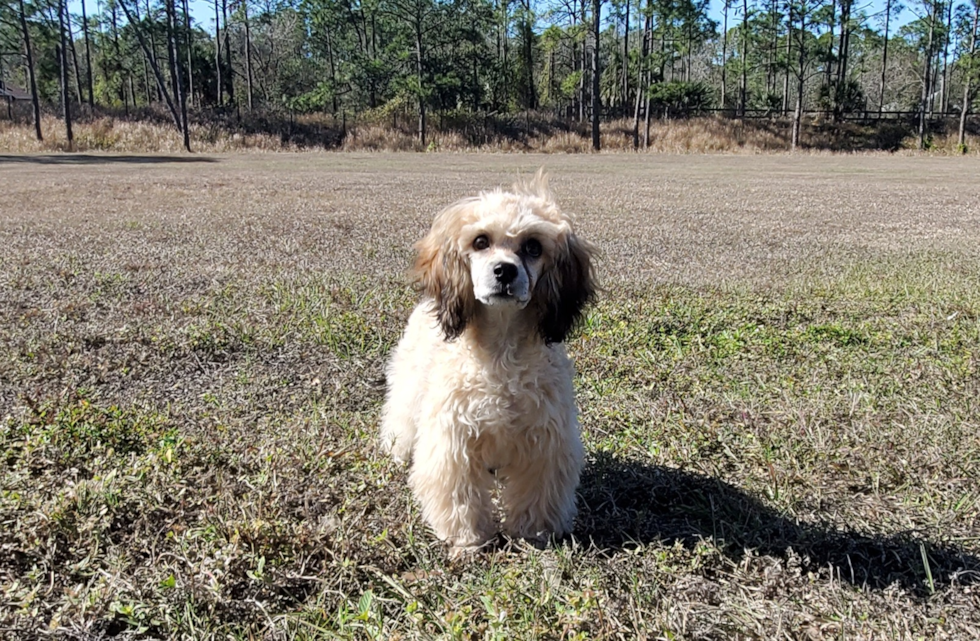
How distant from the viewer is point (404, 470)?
145 inches

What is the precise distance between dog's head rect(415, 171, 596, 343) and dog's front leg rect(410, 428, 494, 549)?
442 millimetres

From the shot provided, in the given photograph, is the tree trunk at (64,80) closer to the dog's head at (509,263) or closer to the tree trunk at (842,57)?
the dog's head at (509,263)

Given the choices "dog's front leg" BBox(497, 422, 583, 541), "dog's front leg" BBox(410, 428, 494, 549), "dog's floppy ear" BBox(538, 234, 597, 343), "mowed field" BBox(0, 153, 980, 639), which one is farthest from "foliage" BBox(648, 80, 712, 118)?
"dog's front leg" BBox(410, 428, 494, 549)

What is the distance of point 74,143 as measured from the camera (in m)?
34.7

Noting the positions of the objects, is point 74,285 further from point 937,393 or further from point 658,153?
point 658,153

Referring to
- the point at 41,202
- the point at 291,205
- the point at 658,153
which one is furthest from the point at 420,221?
the point at 658,153

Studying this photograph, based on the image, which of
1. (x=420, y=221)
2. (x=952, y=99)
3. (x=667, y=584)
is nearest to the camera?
(x=667, y=584)

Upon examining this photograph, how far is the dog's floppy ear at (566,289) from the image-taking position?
305 cm

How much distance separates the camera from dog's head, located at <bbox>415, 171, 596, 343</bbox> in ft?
9.55

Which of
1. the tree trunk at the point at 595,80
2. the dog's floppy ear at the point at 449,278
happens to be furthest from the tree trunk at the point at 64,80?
the dog's floppy ear at the point at 449,278

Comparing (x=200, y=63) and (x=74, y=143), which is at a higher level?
(x=200, y=63)

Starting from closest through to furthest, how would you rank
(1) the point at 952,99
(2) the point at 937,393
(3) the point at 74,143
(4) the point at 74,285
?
(2) the point at 937,393 < (4) the point at 74,285 < (3) the point at 74,143 < (1) the point at 952,99

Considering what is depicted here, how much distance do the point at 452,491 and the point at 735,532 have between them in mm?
1155

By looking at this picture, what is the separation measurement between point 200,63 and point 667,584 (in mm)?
58118
